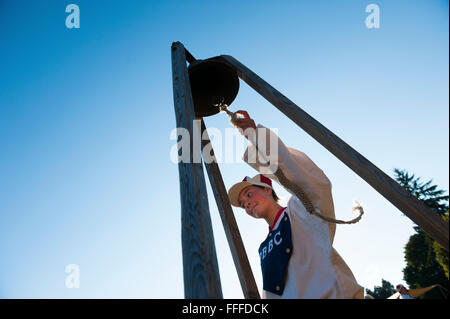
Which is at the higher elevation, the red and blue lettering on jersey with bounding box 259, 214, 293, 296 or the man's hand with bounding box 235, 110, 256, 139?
the man's hand with bounding box 235, 110, 256, 139

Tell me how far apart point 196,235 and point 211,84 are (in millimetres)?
1860

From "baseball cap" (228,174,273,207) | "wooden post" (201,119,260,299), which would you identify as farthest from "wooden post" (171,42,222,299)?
"baseball cap" (228,174,273,207)

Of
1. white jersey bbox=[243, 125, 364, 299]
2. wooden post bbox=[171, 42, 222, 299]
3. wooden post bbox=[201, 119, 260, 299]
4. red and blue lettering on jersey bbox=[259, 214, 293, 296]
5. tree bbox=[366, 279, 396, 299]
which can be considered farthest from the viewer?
tree bbox=[366, 279, 396, 299]

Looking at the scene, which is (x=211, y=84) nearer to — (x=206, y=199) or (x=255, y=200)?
(x=255, y=200)

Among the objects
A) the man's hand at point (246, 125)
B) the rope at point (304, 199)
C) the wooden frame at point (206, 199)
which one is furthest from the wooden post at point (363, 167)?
the rope at point (304, 199)

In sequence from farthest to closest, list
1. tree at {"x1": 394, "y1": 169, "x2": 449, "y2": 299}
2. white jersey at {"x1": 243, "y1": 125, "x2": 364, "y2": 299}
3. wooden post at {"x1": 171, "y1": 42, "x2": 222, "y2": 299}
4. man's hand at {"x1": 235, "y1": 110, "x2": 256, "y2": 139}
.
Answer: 1. tree at {"x1": 394, "y1": 169, "x2": 449, "y2": 299}
2. man's hand at {"x1": 235, "y1": 110, "x2": 256, "y2": 139}
3. white jersey at {"x1": 243, "y1": 125, "x2": 364, "y2": 299}
4. wooden post at {"x1": 171, "y1": 42, "x2": 222, "y2": 299}

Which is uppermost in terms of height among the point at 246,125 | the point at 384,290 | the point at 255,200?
the point at 246,125

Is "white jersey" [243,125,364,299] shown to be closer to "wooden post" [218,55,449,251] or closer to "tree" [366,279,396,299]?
"wooden post" [218,55,449,251]

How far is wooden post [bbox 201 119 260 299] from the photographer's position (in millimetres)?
2198

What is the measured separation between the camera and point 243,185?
108 inches

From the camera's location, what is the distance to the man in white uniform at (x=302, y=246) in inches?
71.5

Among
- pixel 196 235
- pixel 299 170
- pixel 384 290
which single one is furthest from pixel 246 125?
pixel 384 290
